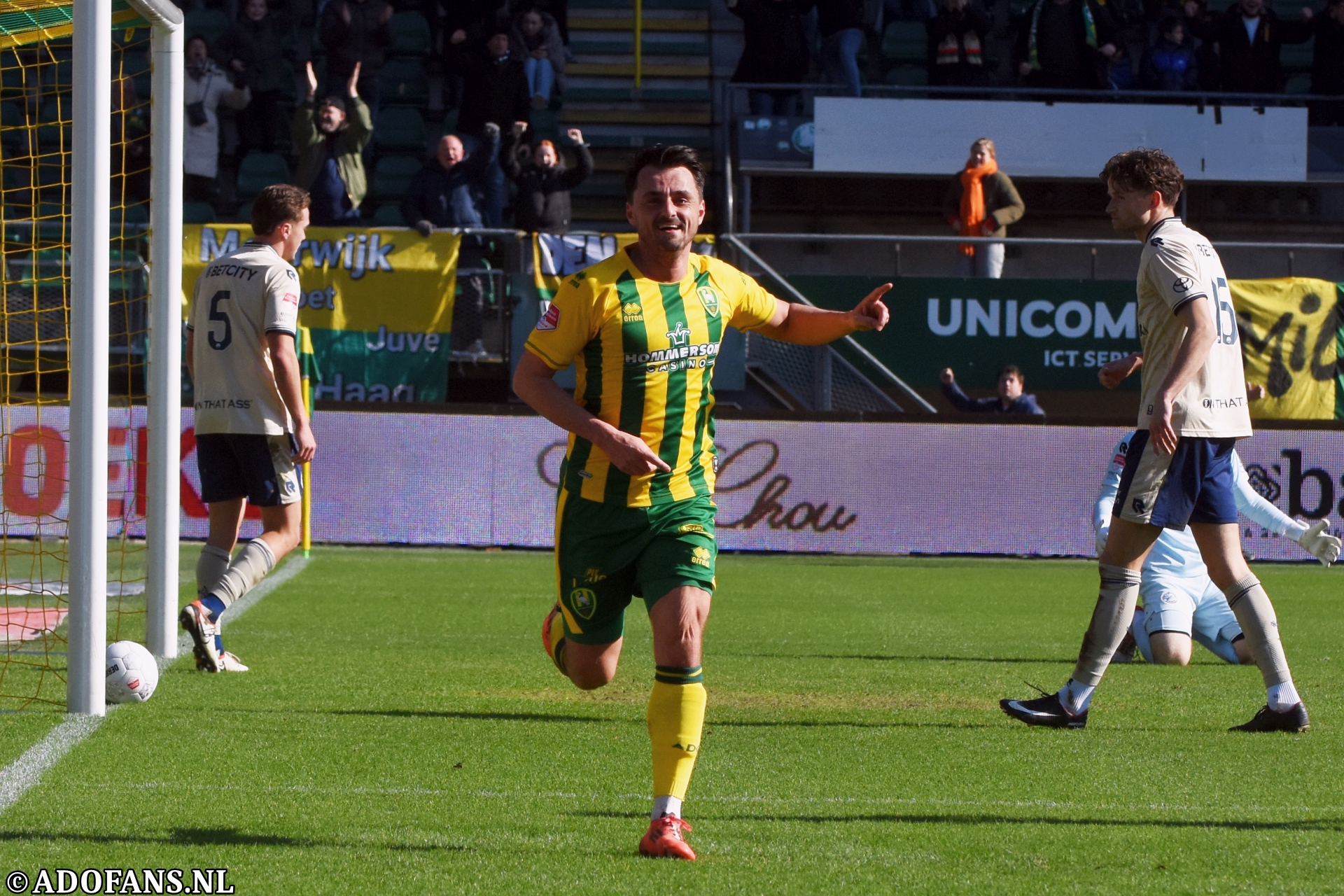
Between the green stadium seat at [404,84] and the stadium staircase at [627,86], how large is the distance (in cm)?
184

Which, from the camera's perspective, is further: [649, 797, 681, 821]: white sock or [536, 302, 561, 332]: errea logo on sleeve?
[536, 302, 561, 332]: errea logo on sleeve

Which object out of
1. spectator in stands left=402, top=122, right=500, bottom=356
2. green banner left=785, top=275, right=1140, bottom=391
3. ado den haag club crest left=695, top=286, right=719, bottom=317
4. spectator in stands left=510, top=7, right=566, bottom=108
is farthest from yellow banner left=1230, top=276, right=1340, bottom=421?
ado den haag club crest left=695, top=286, right=719, bottom=317

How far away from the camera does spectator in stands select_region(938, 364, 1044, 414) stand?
15.1m

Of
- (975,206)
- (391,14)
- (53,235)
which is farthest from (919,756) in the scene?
(391,14)

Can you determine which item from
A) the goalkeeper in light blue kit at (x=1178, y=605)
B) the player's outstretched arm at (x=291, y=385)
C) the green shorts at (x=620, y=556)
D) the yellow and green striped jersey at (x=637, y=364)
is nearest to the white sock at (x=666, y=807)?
the green shorts at (x=620, y=556)

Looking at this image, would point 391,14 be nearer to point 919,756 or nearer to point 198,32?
point 198,32

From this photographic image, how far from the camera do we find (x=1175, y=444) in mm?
5816

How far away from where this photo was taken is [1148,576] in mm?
8461

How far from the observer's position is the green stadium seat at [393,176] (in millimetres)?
20188

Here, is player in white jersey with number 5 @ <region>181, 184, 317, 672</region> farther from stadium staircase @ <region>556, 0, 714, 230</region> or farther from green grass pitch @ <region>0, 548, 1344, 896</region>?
stadium staircase @ <region>556, 0, 714, 230</region>

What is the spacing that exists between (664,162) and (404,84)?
57.3 ft

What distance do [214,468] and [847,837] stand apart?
4.02 metres

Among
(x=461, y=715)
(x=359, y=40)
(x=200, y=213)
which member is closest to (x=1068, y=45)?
(x=359, y=40)

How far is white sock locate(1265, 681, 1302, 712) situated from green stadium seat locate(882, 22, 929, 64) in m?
16.2
